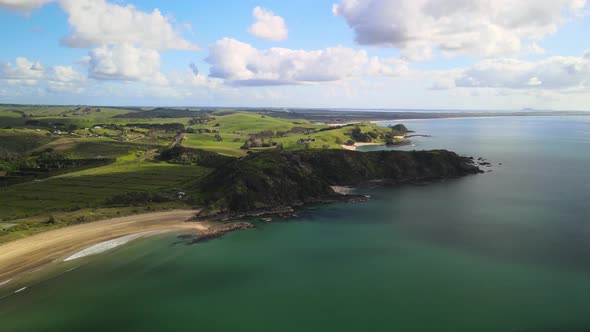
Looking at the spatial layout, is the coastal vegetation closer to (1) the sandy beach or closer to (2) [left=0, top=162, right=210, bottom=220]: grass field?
(2) [left=0, top=162, right=210, bottom=220]: grass field

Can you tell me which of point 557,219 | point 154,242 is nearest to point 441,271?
point 557,219

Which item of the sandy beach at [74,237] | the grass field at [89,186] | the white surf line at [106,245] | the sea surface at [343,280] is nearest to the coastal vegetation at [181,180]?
the grass field at [89,186]

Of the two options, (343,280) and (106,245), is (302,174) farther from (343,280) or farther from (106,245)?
(106,245)

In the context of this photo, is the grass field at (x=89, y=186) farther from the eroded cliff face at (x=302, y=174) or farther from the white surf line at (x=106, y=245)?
the white surf line at (x=106, y=245)

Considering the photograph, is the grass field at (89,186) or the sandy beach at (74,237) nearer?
the sandy beach at (74,237)

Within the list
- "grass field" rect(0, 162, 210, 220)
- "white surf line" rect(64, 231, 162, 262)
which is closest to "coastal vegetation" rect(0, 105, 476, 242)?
"grass field" rect(0, 162, 210, 220)

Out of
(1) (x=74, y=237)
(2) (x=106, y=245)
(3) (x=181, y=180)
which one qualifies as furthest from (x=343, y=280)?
(3) (x=181, y=180)
